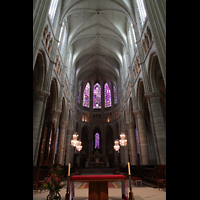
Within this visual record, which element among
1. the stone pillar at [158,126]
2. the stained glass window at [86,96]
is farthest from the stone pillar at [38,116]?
the stained glass window at [86,96]

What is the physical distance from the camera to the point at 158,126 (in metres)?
11.2

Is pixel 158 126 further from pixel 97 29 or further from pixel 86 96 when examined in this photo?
pixel 86 96

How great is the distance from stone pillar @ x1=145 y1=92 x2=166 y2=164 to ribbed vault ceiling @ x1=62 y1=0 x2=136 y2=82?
10.5m

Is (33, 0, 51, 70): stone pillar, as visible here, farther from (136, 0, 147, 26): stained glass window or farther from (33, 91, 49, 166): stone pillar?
(136, 0, 147, 26): stained glass window

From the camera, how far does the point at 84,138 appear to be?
111 feet

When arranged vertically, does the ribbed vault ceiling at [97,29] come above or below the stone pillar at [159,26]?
above

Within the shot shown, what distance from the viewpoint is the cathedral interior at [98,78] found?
10.8 m

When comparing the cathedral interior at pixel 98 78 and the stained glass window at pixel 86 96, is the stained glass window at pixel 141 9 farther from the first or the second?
the stained glass window at pixel 86 96

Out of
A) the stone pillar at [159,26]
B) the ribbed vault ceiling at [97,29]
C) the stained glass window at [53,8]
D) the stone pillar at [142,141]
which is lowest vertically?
the stone pillar at [142,141]

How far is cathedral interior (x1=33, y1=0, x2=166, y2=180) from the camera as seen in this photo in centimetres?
1084

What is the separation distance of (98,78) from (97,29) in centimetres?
1325
